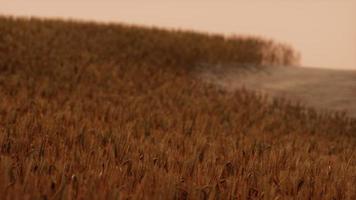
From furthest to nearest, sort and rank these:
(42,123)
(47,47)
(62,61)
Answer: (47,47)
(62,61)
(42,123)

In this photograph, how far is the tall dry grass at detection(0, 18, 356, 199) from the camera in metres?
2.86

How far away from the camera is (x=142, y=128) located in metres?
5.23

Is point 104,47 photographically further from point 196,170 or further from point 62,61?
point 196,170

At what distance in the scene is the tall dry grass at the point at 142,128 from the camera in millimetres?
2859

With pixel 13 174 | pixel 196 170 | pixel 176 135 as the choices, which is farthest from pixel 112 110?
pixel 13 174

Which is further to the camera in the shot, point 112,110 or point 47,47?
point 47,47

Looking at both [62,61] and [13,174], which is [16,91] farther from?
[13,174]

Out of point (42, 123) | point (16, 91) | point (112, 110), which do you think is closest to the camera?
point (42, 123)

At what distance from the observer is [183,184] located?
2.92 metres

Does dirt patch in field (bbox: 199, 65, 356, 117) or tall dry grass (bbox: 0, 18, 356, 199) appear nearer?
tall dry grass (bbox: 0, 18, 356, 199)

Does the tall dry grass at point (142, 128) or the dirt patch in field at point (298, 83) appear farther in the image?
the dirt patch in field at point (298, 83)

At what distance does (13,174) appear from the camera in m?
2.75

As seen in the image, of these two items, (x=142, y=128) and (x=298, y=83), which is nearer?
(x=142, y=128)

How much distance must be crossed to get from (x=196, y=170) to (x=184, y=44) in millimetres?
9001
